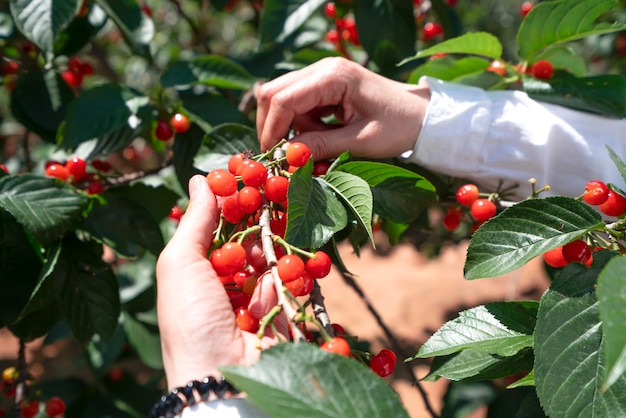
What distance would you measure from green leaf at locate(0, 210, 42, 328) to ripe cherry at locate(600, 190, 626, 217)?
4.36ft

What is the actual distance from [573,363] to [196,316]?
0.57 m

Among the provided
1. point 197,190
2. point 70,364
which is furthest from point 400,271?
point 197,190

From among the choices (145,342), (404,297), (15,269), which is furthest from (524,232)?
(404,297)

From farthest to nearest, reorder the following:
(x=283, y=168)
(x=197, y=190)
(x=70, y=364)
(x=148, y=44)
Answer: (x=70, y=364)
(x=148, y=44)
(x=283, y=168)
(x=197, y=190)

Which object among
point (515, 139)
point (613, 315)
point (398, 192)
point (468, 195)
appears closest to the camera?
point (613, 315)

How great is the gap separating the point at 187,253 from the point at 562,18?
108 cm

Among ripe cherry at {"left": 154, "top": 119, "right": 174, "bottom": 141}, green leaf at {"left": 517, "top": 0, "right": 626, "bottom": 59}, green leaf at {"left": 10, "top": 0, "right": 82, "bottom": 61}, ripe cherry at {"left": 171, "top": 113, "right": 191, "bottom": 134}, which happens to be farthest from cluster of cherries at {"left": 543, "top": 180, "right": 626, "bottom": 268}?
green leaf at {"left": 10, "top": 0, "right": 82, "bottom": 61}

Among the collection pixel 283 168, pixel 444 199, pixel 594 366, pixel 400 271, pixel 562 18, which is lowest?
pixel 400 271

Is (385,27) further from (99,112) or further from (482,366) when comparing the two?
(482,366)

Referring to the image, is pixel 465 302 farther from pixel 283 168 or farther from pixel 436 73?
pixel 283 168

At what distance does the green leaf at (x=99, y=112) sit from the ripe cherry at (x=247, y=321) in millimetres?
859

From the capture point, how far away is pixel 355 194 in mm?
1081

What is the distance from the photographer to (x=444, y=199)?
1.63 metres

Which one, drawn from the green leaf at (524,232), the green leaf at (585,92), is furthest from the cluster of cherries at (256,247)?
the green leaf at (585,92)
